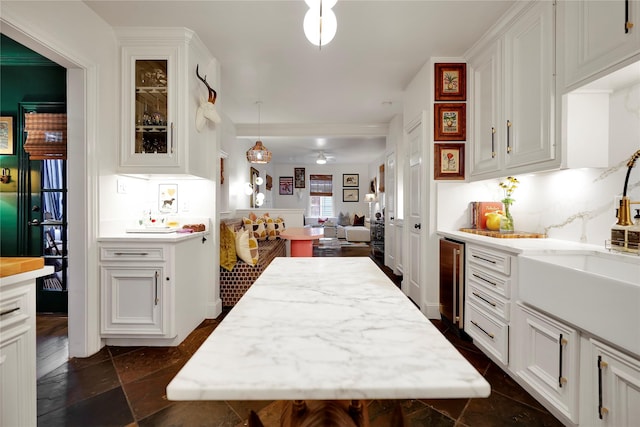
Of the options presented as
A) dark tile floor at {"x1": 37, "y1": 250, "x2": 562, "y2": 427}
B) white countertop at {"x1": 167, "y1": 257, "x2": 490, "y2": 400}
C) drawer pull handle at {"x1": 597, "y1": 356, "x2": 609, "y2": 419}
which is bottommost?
dark tile floor at {"x1": 37, "y1": 250, "x2": 562, "y2": 427}

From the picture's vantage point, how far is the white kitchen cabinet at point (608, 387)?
1.14m

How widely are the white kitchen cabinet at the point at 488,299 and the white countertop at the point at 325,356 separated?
1.42m

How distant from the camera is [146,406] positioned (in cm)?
170

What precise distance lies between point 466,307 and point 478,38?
235 centimetres

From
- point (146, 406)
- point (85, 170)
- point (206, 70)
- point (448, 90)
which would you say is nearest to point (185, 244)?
point (85, 170)

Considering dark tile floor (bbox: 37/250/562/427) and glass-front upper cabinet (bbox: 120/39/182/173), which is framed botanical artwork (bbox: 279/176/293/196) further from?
dark tile floor (bbox: 37/250/562/427)

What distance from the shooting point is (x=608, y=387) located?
4.04ft

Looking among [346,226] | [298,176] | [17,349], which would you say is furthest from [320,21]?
[298,176]

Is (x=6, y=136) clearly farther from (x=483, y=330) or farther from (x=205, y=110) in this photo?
(x=483, y=330)

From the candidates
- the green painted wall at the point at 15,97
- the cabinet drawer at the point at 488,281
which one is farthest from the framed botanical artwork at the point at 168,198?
the cabinet drawer at the point at 488,281

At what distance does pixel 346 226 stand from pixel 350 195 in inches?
55.4

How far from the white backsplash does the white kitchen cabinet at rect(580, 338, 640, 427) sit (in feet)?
2.94

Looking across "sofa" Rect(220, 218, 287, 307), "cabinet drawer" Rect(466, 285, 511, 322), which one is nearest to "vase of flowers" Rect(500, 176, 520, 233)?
"cabinet drawer" Rect(466, 285, 511, 322)

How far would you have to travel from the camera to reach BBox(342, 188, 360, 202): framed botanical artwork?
35.4ft
